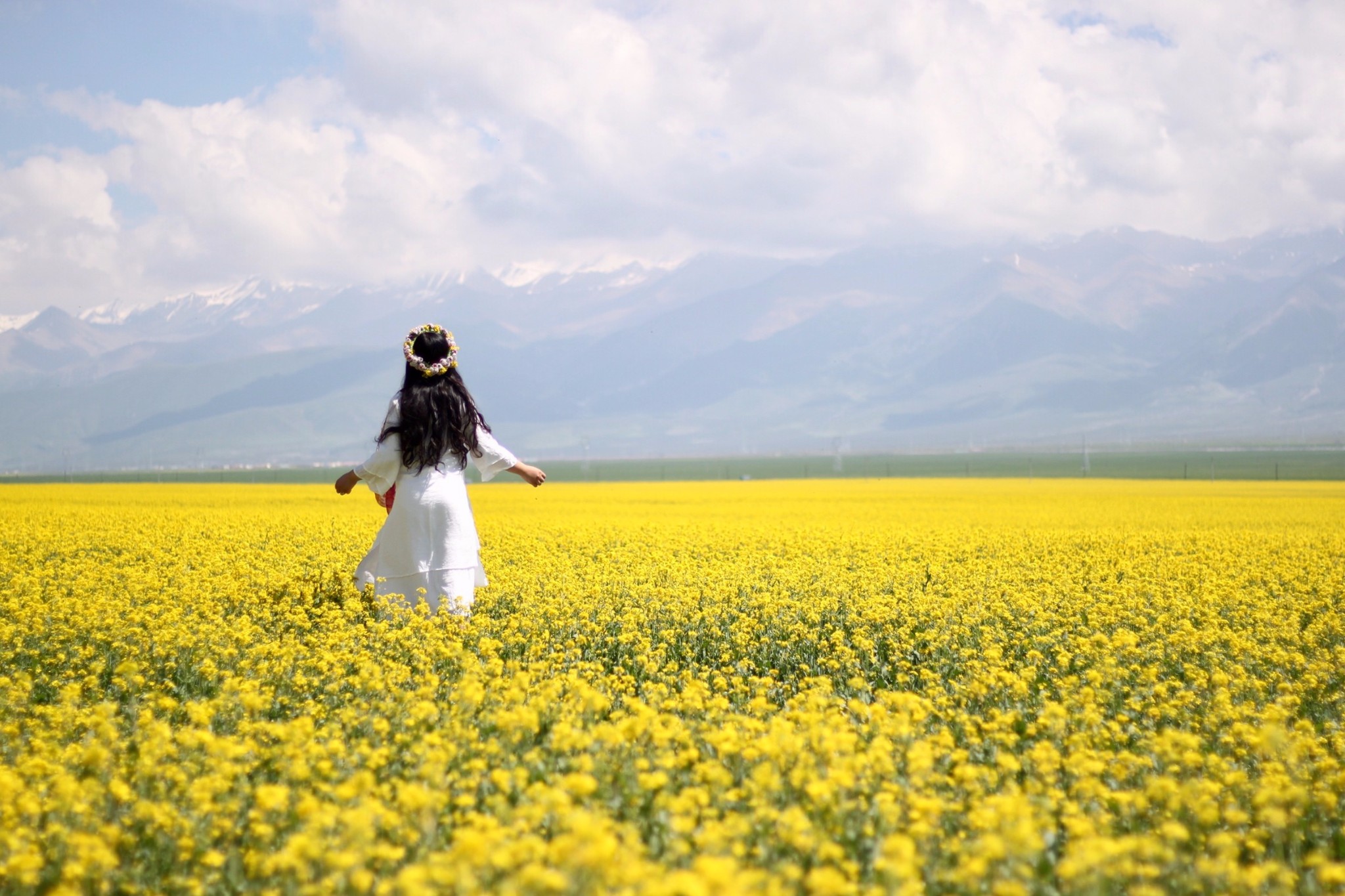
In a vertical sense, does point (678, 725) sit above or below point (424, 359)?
below

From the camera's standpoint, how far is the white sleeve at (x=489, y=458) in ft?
27.3

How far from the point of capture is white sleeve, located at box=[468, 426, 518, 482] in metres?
8.32

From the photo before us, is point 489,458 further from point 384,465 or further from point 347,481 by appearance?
point 347,481

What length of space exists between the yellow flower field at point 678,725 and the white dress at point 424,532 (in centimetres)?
44

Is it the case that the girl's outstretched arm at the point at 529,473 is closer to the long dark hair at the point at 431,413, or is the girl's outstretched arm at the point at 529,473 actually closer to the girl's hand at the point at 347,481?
the long dark hair at the point at 431,413

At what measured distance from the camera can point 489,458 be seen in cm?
848

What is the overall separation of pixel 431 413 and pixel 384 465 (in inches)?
22.4

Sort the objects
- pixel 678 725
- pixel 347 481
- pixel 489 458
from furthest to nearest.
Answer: pixel 489 458
pixel 347 481
pixel 678 725

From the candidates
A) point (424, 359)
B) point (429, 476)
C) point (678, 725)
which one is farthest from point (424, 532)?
point (678, 725)

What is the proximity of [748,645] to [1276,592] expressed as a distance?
568cm

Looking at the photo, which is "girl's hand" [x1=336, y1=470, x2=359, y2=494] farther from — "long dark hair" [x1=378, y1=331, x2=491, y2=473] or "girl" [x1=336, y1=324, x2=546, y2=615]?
"long dark hair" [x1=378, y1=331, x2=491, y2=473]

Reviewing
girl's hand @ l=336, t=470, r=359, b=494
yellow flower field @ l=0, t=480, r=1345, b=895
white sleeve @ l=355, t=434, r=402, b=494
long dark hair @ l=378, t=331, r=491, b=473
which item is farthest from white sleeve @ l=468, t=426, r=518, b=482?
yellow flower field @ l=0, t=480, r=1345, b=895

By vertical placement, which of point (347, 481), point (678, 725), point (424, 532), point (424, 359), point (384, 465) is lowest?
point (678, 725)

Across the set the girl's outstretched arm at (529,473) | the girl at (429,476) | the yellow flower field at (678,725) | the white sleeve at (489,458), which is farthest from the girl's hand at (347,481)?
the girl's outstretched arm at (529,473)
